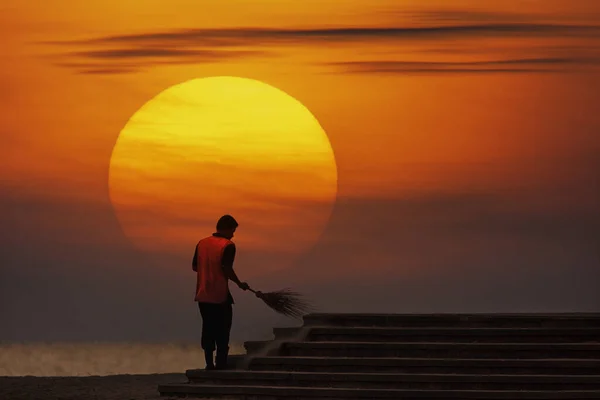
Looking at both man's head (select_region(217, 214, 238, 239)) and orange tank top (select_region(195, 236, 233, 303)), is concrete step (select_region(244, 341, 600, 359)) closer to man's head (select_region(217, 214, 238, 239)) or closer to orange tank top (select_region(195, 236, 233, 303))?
orange tank top (select_region(195, 236, 233, 303))

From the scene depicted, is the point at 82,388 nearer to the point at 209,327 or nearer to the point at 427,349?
the point at 209,327

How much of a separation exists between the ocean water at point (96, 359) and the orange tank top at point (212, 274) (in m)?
32.0

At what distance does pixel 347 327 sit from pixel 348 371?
123 cm

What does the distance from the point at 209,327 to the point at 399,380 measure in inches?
90.9

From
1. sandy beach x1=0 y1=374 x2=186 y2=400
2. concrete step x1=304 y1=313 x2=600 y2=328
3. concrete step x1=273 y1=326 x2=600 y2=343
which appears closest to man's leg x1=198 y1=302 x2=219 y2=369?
sandy beach x1=0 y1=374 x2=186 y2=400

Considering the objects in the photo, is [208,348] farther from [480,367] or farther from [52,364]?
[52,364]

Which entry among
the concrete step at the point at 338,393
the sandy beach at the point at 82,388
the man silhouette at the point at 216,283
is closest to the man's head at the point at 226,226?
the man silhouette at the point at 216,283

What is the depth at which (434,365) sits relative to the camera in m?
19.2

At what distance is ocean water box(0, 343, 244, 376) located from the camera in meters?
55.4

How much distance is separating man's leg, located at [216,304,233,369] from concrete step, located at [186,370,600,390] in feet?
1.16

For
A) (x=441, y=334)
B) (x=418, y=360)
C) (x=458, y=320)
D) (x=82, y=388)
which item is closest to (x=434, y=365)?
(x=418, y=360)

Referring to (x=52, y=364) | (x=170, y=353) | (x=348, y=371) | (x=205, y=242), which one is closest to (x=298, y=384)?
(x=348, y=371)

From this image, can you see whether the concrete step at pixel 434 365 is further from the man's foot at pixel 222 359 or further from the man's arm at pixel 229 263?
the man's arm at pixel 229 263

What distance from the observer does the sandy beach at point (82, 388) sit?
69.6ft
